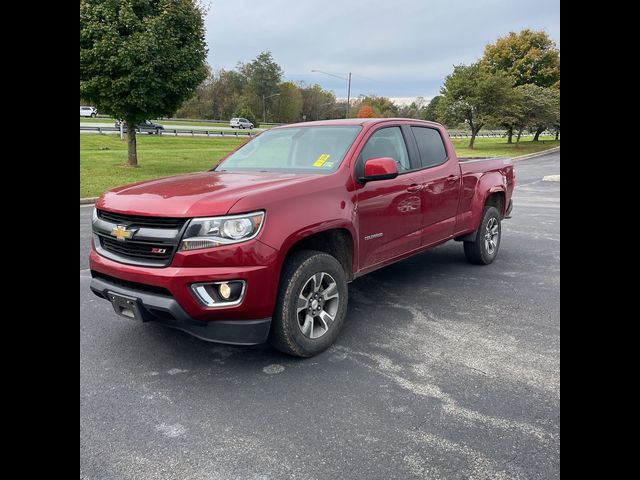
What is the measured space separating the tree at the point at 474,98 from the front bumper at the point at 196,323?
41.4 meters

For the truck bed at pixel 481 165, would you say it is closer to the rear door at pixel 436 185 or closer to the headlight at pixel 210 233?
the rear door at pixel 436 185

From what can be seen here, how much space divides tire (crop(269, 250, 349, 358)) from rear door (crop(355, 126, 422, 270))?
1.66ft

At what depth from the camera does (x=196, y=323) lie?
319cm

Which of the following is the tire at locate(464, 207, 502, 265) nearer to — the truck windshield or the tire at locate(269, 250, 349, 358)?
the truck windshield

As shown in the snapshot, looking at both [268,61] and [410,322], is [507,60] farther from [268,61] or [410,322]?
[410,322]

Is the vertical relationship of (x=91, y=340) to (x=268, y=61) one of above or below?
below

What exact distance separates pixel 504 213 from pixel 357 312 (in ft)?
10.9

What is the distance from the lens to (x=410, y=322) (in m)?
4.42

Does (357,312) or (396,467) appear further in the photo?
(357,312)

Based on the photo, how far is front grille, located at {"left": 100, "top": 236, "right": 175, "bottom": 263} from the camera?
320cm

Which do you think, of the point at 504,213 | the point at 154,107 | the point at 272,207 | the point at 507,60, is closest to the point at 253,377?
the point at 272,207
